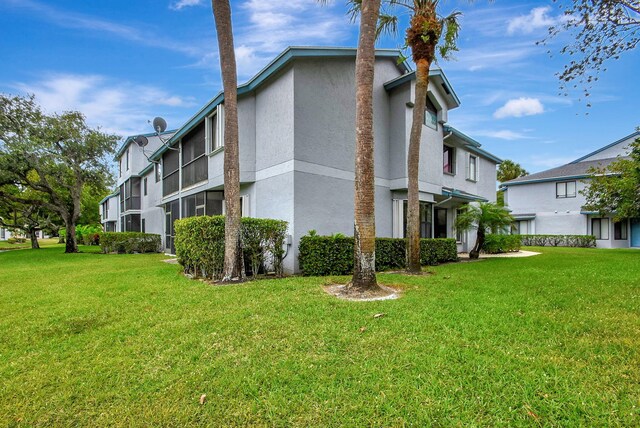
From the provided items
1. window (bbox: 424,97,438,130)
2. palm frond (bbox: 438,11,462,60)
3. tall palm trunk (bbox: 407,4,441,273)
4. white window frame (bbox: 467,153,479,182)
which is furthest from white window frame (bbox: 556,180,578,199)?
tall palm trunk (bbox: 407,4,441,273)

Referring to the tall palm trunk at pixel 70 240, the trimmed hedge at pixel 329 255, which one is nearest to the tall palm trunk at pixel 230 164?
the trimmed hedge at pixel 329 255

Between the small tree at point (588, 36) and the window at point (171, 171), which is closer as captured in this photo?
the small tree at point (588, 36)

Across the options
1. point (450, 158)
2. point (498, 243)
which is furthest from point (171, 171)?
point (498, 243)

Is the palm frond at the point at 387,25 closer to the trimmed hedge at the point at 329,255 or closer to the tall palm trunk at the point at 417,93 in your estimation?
the tall palm trunk at the point at 417,93

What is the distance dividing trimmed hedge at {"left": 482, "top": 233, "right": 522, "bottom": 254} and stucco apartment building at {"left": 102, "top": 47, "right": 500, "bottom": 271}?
221cm

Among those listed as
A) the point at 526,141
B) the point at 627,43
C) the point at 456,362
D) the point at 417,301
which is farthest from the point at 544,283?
the point at 526,141

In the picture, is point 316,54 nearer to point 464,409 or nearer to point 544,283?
point 544,283

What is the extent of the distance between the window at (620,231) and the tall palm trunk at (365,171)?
3110 cm

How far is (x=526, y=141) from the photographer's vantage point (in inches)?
963

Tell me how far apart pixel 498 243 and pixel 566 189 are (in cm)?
1671

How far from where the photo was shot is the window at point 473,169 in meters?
19.8

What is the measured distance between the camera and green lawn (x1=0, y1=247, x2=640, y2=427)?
2842 millimetres

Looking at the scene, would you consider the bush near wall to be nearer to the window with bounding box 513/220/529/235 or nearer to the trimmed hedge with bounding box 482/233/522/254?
the window with bounding box 513/220/529/235

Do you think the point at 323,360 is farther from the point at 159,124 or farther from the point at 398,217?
the point at 159,124
